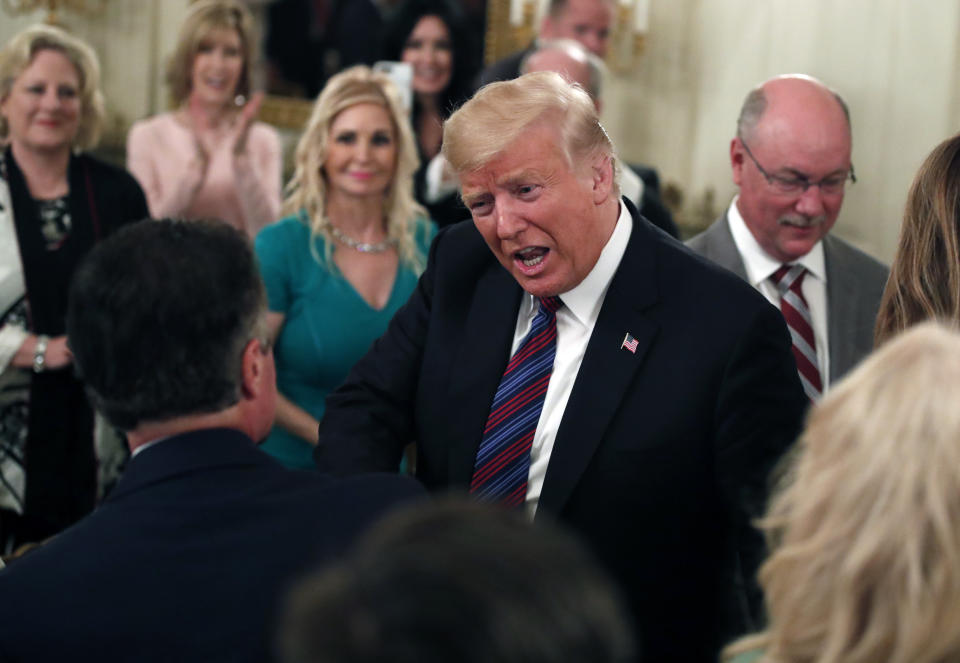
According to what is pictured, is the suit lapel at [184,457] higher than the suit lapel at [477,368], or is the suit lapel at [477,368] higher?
the suit lapel at [184,457]

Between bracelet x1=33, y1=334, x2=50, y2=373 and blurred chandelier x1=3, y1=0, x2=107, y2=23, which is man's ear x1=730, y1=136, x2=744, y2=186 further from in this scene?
blurred chandelier x1=3, y1=0, x2=107, y2=23

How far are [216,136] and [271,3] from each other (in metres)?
1.41

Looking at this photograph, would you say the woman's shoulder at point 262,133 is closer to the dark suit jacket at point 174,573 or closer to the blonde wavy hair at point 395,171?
the blonde wavy hair at point 395,171

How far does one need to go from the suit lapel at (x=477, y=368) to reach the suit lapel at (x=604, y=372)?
18 cm

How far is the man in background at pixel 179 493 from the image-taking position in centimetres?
136

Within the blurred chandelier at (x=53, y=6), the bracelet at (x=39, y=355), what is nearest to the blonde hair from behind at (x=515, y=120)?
the bracelet at (x=39, y=355)

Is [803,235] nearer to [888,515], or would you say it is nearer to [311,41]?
[888,515]

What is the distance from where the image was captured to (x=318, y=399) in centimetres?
348

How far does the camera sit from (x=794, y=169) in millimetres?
2980

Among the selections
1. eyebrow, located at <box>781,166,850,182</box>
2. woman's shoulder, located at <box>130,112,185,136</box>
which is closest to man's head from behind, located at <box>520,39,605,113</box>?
eyebrow, located at <box>781,166,850,182</box>

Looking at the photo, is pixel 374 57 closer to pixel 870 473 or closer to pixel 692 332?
pixel 692 332

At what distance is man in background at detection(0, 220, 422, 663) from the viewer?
4.47ft

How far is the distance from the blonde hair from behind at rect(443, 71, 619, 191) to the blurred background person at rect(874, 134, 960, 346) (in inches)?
22.0

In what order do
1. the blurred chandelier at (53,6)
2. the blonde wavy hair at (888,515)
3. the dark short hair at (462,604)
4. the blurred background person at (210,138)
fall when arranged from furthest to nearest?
the blurred chandelier at (53,6) → the blurred background person at (210,138) → the blonde wavy hair at (888,515) → the dark short hair at (462,604)
